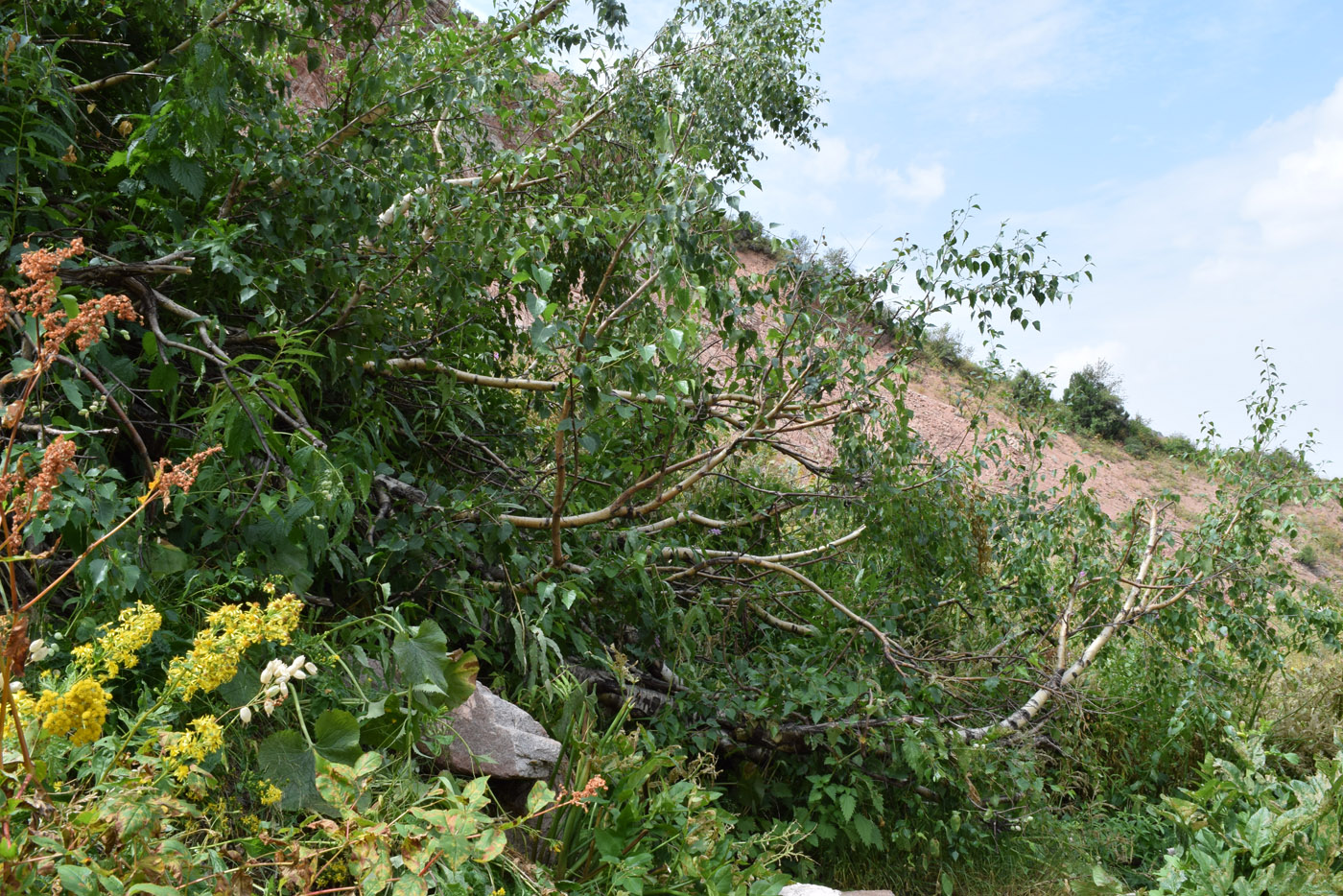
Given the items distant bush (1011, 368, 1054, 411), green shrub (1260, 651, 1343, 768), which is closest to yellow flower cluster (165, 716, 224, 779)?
distant bush (1011, 368, 1054, 411)

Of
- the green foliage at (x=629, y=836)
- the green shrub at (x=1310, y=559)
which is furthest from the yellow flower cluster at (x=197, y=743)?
the green shrub at (x=1310, y=559)

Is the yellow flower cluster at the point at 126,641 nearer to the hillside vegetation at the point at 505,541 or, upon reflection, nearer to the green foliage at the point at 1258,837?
the hillside vegetation at the point at 505,541

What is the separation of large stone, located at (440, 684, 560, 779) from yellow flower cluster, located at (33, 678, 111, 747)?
1.07 m

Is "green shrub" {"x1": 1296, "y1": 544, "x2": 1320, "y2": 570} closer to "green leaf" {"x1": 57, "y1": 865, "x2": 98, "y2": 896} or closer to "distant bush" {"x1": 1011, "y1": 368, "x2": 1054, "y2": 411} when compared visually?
"distant bush" {"x1": 1011, "y1": 368, "x2": 1054, "y2": 411}

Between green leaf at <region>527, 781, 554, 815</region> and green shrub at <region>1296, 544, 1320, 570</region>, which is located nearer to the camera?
green leaf at <region>527, 781, 554, 815</region>

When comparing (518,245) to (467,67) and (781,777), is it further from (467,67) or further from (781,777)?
(781,777)

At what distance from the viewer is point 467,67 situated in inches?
130

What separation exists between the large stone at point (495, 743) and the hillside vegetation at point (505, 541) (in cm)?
11

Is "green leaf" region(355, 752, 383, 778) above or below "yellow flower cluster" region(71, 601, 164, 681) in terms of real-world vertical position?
below

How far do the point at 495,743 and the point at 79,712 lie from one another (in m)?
1.29

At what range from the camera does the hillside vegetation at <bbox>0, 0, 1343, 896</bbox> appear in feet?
5.33

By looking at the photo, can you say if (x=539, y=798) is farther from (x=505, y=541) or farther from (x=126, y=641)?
(x=505, y=541)

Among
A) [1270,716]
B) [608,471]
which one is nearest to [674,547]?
[608,471]

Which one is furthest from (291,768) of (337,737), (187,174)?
(187,174)
